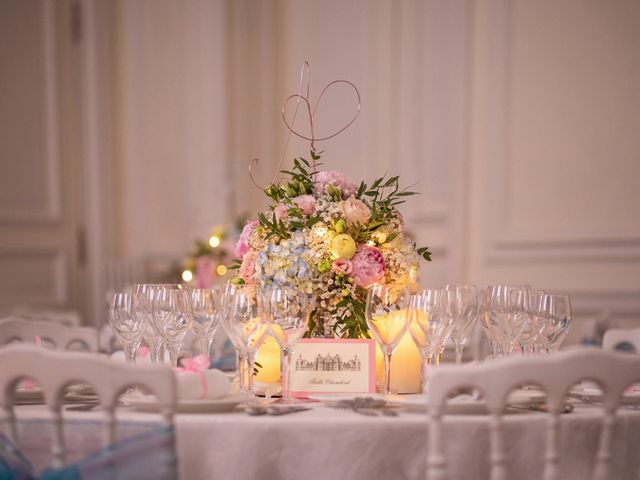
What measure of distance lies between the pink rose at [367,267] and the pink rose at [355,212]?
0.08m

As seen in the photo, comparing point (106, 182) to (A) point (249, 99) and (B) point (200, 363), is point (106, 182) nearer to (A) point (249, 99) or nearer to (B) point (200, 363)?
(A) point (249, 99)

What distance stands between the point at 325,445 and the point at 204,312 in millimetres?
544

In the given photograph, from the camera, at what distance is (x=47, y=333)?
2625 mm

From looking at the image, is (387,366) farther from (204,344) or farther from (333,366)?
(204,344)

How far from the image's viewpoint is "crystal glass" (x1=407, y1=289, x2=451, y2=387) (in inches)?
65.3

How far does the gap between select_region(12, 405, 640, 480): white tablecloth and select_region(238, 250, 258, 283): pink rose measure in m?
0.55

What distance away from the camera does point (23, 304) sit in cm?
444

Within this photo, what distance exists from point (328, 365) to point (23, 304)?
325 cm

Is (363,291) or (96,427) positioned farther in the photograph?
(363,291)

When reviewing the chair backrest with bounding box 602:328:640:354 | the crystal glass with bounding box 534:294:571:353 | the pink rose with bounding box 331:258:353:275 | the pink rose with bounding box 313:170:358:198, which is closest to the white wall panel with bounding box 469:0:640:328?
the chair backrest with bounding box 602:328:640:354

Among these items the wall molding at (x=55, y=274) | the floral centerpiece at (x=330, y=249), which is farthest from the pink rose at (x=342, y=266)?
the wall molding at (x=55, y=274)

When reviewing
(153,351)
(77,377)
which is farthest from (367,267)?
(77,377)

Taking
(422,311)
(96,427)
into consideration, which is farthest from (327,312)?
(96,427)

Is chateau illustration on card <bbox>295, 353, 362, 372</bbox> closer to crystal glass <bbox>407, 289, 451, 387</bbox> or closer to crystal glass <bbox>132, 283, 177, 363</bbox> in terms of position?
crystal glass <bbox>407, 289, 451, 387</bbox>
